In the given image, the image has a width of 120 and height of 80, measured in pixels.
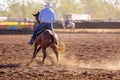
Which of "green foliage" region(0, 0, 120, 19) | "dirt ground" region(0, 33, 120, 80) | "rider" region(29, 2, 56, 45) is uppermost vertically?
"rider" region(29, 2, 56, 45)

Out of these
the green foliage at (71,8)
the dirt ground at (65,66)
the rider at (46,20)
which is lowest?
the green foliage at (71,8)

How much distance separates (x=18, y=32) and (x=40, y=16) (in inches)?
868

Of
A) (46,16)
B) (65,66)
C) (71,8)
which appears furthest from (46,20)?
(71,8)

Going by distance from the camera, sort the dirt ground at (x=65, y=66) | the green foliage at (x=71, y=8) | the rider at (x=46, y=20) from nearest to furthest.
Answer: the dirt ground at (x=65, y=66) → the rider at (x=46, y=20) → the green foliage at (x=71, y=8)

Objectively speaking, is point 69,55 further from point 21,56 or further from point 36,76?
point 36,76

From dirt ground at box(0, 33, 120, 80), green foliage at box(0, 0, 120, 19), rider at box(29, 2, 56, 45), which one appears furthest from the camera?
green foliage at box(0, 0, 120, 19)

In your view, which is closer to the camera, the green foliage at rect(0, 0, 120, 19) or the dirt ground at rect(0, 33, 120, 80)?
the dirt ground at rect(0, 33, 120, 80)

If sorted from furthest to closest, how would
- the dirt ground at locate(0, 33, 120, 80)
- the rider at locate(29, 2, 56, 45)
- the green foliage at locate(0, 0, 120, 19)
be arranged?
the green foliage at locate(0, 0, 120, 19) < the rider at locate(29, 2, 56, 45) < the dirt ground at locate(0, 33, 120, 80)

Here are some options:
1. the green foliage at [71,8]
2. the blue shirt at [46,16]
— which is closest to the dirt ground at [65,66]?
the blue shirt at [46,16]

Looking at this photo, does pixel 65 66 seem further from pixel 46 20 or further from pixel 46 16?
pixel 46 16

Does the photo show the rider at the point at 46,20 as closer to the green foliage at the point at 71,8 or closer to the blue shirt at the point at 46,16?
the blue shirt at the point at 46,16

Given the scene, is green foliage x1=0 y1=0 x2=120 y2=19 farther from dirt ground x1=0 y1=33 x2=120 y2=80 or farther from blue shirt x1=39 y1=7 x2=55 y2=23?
blue shirt x1=39 y1=7 x2=55 y2=23

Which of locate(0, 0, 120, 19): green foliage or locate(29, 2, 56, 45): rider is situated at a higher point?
locate(29, 2, 56, 45): rider

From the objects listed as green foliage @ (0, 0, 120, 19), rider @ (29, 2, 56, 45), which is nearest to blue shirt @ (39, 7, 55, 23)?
rider @ (29, 2, 56, 45)
